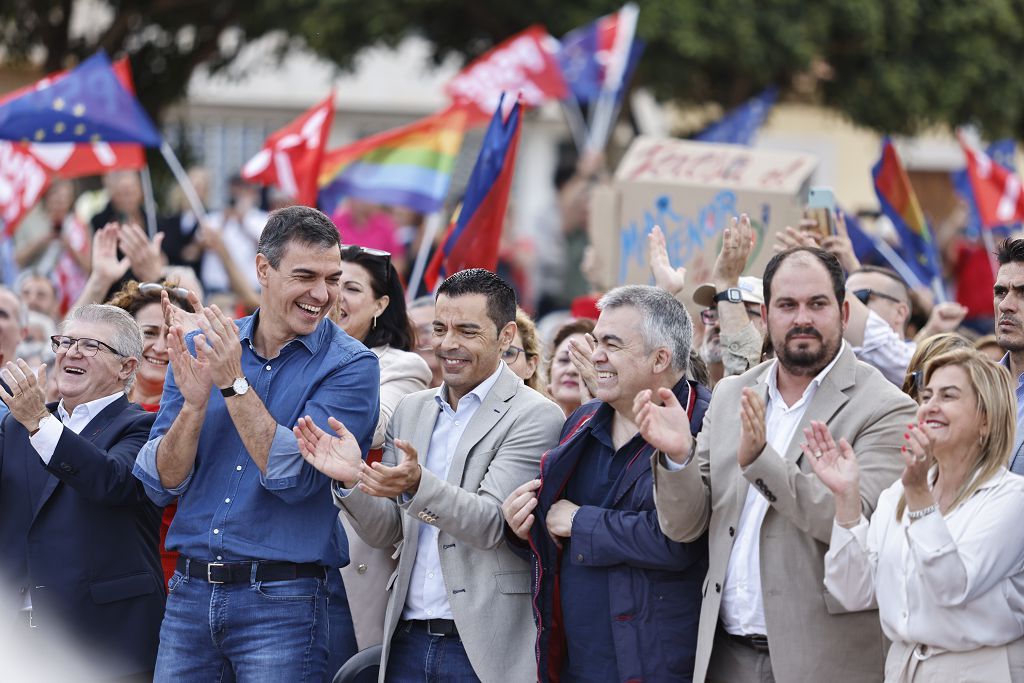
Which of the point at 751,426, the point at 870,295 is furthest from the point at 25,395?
the point at 870,295

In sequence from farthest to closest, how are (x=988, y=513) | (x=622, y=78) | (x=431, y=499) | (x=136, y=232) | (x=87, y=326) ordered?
(x=622, y=78)
(x=136, y=232)
(x=87, y=326)
(x=431, y=499)
(x=988, y=513)

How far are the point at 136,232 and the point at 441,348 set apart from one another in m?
2.64

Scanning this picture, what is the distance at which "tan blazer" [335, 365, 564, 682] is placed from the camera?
16.2ft

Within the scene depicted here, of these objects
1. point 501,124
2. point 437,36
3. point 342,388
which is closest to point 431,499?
point 342,388

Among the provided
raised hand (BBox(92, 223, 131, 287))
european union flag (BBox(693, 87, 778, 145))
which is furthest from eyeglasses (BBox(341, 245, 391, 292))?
european union flag (BBox(693, 87, 778, 145))

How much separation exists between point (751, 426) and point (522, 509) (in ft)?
2.84

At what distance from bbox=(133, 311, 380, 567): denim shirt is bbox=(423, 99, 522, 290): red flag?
2.50 metres

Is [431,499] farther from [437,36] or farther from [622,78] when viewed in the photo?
[437,36]

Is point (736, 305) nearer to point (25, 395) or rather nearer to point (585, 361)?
point (585, 361)

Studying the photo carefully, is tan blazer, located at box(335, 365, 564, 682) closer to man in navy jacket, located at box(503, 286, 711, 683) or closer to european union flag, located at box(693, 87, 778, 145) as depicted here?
man in navy jacket, located at box(503, 286, 711, 683)

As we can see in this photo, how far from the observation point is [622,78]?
13.8 metres

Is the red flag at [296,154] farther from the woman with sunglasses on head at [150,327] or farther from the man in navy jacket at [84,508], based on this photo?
the man in navy jacket at [84,508]

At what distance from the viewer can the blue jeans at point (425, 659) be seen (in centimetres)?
506

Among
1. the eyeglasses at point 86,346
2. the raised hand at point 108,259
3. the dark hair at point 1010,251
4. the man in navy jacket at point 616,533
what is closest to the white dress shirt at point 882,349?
the dark hair at point 1010,251
